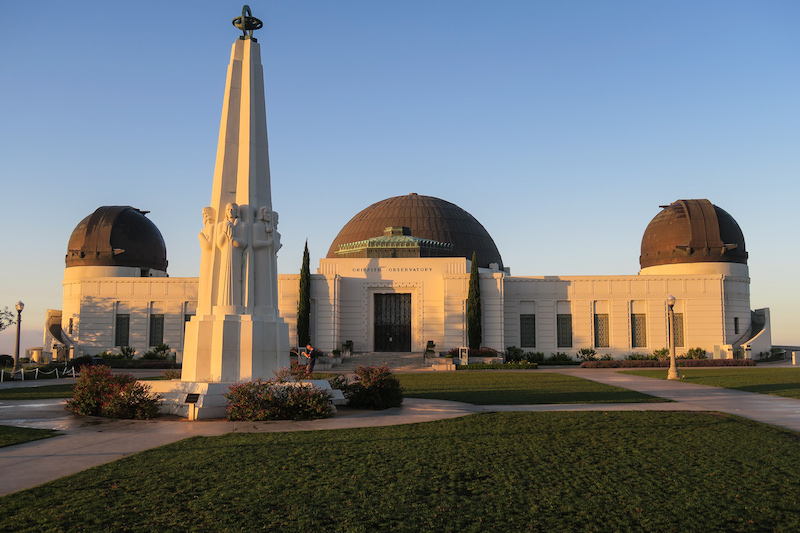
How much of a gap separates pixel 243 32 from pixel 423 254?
30.4 m

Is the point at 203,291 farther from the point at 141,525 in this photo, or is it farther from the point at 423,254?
the point at 423,254

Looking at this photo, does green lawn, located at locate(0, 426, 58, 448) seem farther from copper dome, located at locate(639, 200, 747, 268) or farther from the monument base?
copper dome, located at locate(639, 200, 747, 268)

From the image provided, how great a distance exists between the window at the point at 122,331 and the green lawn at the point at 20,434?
111 ft

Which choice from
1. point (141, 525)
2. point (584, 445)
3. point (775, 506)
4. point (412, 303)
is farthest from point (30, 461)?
point (412, 303)

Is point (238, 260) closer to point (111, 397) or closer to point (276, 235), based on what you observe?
point (276, 235)

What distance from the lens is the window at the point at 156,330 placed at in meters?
42.8

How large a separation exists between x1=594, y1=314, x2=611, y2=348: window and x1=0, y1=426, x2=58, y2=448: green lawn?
120 feet

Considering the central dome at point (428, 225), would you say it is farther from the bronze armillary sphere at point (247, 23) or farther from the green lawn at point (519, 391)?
the bronze armillary sphere at point (247, 23)

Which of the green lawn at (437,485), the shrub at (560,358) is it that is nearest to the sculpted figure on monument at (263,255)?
the green lawn at (437,485)

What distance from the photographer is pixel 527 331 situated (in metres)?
42.3

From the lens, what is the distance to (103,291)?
43438 mm

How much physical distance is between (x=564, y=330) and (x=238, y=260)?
3201cm

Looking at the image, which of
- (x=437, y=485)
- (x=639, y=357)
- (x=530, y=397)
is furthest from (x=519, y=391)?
(x=639, y=357)

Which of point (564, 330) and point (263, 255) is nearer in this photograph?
point (263, 255)
